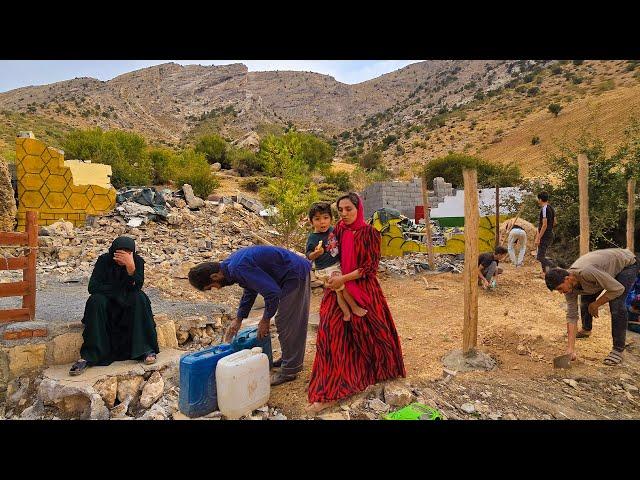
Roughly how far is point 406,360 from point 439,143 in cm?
3141

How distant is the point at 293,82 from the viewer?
77.5 metres

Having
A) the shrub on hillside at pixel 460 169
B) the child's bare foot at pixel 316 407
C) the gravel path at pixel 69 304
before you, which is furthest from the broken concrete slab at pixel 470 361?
the shrub on hillside at pixel 460 169

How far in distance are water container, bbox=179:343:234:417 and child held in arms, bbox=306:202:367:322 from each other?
3.18 feet

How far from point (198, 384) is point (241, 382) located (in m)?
0.28

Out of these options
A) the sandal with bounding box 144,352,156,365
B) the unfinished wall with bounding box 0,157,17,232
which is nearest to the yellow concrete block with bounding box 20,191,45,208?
the unfinished wall with bounding box 0,157,17,232

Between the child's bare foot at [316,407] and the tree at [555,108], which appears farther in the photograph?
the tree at [555,108]

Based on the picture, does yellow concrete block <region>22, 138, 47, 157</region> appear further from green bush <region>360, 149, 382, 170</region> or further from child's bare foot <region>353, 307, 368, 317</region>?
green bush <region>360, 149, 382, 170</region>

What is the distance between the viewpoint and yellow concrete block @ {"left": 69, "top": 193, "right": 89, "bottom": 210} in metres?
10.3

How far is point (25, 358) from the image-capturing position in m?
3.42

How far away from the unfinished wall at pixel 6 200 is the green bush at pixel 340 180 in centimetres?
1635

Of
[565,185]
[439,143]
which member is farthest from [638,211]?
[439,143]

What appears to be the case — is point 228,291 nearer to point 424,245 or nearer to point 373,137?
point 424,245

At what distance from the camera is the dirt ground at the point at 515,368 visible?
295 cm

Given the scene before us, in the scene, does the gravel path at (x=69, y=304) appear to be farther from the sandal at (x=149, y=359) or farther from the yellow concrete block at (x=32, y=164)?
the yellow concrete block at (x=32, y=164)
